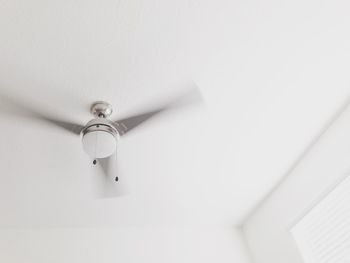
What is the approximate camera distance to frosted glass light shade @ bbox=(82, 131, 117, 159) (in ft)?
5.10

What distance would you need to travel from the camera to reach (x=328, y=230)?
223cm

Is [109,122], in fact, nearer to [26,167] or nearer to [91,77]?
[91,77]

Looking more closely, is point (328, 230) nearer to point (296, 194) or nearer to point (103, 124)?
point (296, 194)

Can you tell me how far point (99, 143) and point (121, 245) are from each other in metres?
1.58

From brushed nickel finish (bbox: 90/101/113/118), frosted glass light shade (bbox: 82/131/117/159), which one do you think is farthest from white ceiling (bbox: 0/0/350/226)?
frosted glass light shade (bbox: 82/131/117/159)

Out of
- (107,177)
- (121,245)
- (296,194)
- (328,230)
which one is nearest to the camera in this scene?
(107,177)

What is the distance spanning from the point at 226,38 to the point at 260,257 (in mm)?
2156

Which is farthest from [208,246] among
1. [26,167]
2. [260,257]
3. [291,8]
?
[291,8]

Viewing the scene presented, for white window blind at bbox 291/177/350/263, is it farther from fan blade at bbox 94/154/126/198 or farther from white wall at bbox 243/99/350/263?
fan blade at bbox 94/154/126/198

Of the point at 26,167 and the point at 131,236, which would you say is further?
the point at 131,236

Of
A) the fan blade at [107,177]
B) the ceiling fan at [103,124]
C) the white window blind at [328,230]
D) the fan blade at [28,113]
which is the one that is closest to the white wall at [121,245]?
the white window blind at [328,230]

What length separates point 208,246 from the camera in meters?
3.04

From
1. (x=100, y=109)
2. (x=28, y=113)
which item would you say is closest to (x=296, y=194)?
(x=100, y=109)

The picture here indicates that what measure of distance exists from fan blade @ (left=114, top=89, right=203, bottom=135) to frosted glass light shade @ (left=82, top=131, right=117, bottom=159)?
0.10m
